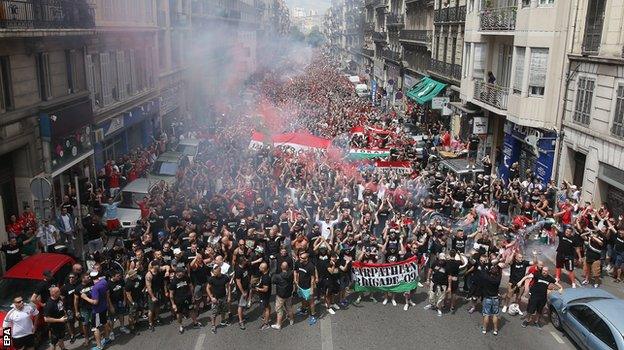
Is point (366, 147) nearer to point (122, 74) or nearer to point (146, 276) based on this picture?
point (122, 74)

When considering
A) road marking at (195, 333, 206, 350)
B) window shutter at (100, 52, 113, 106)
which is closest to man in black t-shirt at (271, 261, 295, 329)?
road marking at (195, 333, 206, 350)

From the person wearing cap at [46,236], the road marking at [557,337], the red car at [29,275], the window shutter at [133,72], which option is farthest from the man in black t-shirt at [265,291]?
the window shutter at [133,72]

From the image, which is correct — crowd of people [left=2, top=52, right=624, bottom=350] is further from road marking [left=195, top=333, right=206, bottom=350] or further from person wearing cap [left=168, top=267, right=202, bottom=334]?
road marking [left=195, top=333, right=206, bottom=350]

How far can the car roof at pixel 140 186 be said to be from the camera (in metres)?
16.5

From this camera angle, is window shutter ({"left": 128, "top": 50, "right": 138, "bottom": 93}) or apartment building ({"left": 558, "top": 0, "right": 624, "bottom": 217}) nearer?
apartment building ({"left": 558, "top": 0, "right": 624, "bottom": 217})

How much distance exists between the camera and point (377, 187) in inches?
669

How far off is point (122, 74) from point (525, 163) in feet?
53.9

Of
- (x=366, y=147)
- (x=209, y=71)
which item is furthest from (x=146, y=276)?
(x=209, y=71)

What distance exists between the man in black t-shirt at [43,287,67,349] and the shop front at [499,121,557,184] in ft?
51.7

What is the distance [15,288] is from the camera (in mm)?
10859

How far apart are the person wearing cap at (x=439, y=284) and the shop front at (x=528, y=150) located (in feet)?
32.4

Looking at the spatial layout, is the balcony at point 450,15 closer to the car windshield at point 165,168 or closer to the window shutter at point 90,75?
the car windshield at point 165,168

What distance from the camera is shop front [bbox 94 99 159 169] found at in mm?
21359

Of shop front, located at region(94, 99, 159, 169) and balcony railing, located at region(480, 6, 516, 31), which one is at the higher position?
balcony railing, located at region(480, 6, 516, 31)
